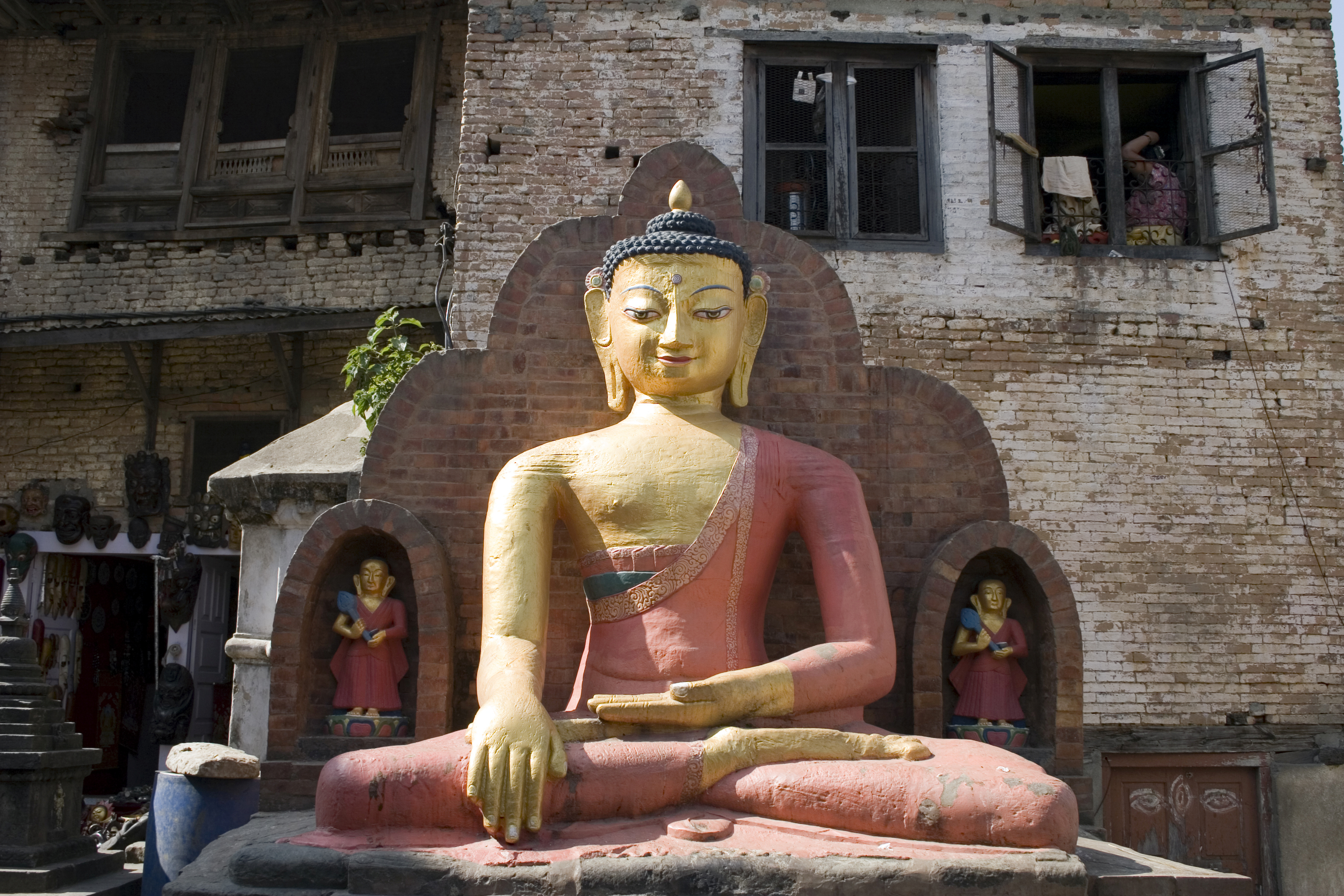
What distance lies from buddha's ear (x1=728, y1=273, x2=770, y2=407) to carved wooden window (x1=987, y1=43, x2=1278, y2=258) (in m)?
4.93

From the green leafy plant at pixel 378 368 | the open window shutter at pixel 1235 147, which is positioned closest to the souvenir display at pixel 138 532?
the green leafy plant at pixel 378 368

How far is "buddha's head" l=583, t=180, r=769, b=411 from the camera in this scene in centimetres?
527

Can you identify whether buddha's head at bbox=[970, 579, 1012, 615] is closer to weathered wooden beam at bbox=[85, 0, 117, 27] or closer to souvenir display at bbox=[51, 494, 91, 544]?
souvenir display at bbox=[51, 494, 91, 544]

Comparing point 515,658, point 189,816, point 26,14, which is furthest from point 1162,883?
point 26,14

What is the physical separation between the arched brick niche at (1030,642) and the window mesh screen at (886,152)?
5399 millimetres

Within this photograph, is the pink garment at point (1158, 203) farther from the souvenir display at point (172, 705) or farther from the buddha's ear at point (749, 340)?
the souvenir display at point (172, 705)

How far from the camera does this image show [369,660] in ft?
17.5

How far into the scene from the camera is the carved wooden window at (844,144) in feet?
33.7

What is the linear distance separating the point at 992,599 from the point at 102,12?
12.3 m

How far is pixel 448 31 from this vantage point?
13.1m

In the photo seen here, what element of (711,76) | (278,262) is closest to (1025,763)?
(711,76)

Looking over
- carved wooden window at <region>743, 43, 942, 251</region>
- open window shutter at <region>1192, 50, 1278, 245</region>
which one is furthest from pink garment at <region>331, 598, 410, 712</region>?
open window shutter at <region>1192, 50, 1278, 245</region>

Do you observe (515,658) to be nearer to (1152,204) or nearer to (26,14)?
(1152,204)

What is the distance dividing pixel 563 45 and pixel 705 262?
5.69m
